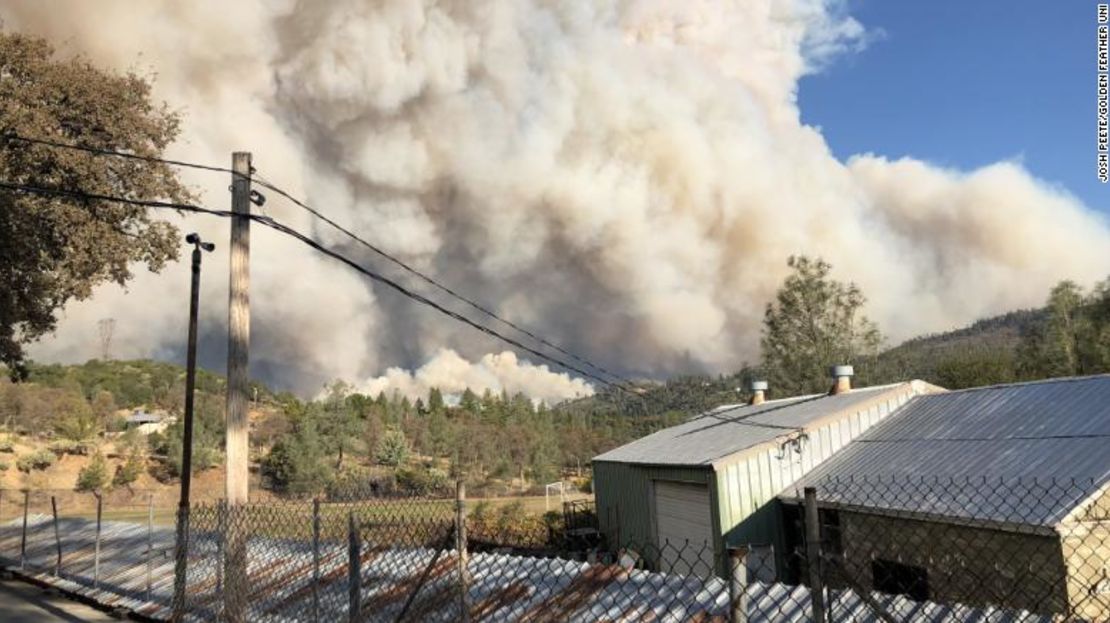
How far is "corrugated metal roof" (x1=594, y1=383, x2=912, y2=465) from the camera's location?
2073cm

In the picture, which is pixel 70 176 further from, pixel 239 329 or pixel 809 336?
pixel 809 336

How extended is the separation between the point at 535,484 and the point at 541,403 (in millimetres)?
82441

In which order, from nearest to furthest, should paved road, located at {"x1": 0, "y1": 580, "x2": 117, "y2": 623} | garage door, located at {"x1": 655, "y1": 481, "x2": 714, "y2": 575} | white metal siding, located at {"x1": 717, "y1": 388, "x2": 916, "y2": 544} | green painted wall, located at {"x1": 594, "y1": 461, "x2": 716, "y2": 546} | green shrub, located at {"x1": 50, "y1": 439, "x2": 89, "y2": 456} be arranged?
paved road, located at {"x1": 0, "y1": 580, "x2": 117, "y2": 623}, white metal siding, located at {"x1": 717, "y1": 388, "x2": 916, "y2": 544}, garage door, located at {"x1": 655, "y1": 481, "x2": 714, "y2": 575}, green painted wall, located at {"x1": 594, "y1": 461, "x2": 716, "y2": 546}, green shrub, located at {"x1": 50, "y1": 439, "x2": 89, "y2": 456}

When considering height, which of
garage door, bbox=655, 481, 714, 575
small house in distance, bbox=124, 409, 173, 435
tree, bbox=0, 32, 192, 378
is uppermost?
tree, bbox=0, 32, 192, 378

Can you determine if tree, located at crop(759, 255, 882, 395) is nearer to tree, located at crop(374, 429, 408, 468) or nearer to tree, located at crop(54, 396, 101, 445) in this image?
tree, located at crop(374, 429, 408, 468)

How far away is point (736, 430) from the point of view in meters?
24.5

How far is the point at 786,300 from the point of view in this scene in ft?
173

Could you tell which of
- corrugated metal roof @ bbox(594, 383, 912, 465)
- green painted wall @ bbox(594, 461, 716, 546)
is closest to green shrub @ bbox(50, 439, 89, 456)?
green painted wall @ bbox(594, 461, 716, 546)

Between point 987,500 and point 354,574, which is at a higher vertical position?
point 354,574

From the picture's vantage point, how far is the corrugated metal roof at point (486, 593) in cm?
582

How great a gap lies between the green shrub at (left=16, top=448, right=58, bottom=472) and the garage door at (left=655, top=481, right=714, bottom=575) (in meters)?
80.7

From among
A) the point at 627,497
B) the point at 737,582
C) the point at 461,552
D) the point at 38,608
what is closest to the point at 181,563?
the point at 461,552

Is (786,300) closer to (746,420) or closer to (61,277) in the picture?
(746,420)

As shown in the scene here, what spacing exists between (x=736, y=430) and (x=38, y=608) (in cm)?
1819
